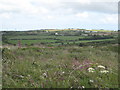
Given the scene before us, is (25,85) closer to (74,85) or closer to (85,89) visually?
(74,85)

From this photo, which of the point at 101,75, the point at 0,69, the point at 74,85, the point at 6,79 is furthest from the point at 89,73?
the point at 0,69

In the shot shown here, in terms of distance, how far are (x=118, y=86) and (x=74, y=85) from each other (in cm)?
211

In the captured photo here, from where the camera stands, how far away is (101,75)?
9234 millimetres

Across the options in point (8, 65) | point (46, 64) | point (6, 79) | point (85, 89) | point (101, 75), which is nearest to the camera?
point (85, 89)

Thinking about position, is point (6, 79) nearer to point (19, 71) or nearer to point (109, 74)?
point (19, 71)

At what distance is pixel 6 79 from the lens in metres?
8.37

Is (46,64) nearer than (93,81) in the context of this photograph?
No

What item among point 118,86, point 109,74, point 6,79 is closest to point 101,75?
point 109,74

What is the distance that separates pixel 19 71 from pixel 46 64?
2.24 meters

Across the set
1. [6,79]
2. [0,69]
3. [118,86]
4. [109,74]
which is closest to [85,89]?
[118,86]

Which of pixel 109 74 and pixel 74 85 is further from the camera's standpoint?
pixel 109 74

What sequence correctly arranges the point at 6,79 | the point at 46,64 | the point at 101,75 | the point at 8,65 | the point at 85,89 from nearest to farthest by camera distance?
1. the point at 85,89
2. the point at 6,79
3. the point at 101,75
4. the point at 8,65
5. the point at 46,64

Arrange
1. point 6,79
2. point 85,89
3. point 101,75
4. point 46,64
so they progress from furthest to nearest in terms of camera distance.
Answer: point 46,64 < point 101,75 < point 6,79 < point 85,89

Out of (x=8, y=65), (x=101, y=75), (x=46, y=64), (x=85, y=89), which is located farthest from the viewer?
(x=46, y=64)
